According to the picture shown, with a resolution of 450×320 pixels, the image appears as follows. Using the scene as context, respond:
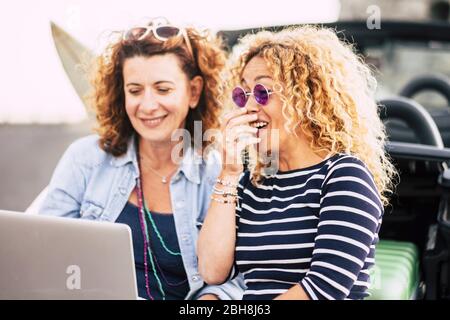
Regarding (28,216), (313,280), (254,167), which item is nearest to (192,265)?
(254,167)

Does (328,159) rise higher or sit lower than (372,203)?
higher

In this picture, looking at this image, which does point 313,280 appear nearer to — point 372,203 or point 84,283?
point 372,203

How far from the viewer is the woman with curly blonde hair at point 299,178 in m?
1.67

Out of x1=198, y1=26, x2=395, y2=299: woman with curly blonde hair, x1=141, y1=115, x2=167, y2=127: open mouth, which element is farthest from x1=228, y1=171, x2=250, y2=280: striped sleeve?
x1=141, y1=115, x2=167, y2=127: open mouth

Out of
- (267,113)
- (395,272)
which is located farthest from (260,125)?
(395,272)

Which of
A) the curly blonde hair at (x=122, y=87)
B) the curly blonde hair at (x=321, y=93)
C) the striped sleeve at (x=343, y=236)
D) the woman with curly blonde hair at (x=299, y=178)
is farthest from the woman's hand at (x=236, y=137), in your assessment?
the curly blonde hair at (x=122, y=87)

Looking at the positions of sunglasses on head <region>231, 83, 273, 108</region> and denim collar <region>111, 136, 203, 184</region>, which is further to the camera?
denim collar <region>111, 136, 203, 184</region>

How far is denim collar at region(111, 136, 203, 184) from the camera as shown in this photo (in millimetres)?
2250

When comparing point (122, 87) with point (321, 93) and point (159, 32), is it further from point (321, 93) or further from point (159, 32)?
point (321, 93)

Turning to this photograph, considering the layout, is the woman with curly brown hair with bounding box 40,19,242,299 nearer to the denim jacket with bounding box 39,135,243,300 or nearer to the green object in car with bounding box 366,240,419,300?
the denim jacket with bounding box 39,135,243,300

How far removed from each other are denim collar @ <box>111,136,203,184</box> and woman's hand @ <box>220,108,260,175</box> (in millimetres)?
344

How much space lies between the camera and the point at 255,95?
184cm
